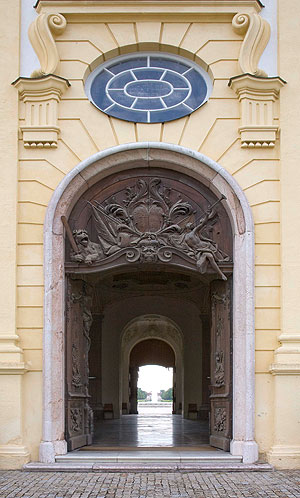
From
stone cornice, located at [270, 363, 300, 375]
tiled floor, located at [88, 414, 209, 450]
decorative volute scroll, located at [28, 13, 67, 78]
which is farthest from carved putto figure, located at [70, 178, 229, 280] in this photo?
tiled floor, located at [88, 414, 209, 450]

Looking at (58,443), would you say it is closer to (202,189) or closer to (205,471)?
(205,471)

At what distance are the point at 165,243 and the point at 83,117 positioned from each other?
93.8 inches

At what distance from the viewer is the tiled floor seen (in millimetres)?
14008

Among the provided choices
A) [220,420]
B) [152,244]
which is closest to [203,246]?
Result: [152,244]

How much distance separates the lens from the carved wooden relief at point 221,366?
12.8 metres

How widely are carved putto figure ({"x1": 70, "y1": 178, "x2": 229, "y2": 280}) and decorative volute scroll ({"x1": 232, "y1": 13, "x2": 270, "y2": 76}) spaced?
2.18m

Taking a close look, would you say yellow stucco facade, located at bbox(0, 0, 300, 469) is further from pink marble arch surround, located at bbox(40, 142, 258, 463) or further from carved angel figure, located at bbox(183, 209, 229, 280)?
carved angel figure, located at bbox(183, 209, 229, 280)

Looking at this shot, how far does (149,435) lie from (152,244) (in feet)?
15.9

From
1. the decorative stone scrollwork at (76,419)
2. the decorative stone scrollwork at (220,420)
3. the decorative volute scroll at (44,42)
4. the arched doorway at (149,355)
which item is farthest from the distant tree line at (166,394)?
the decorative volute scroll at (44,42)

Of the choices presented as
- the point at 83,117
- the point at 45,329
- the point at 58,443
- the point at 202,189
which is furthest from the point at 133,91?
the point at 58,443

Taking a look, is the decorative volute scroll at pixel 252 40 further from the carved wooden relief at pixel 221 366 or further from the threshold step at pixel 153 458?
the threshold step at pixel 153 458

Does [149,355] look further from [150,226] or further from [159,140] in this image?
Answer: [159,140]

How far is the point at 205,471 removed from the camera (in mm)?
11516

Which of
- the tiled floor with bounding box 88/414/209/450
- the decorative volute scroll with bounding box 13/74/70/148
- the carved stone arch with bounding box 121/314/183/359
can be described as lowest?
the tiled floor with bounding box 88/414/209/450
